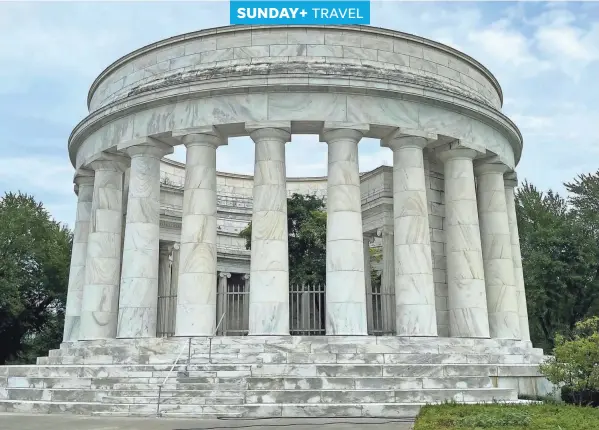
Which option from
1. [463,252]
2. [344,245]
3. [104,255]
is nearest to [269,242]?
[344,245]

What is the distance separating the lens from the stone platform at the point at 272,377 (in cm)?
2197

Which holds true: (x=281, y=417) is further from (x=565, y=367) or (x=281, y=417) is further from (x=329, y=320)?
(x=565, y=367)

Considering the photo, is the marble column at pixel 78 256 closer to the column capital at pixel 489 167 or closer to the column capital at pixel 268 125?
the column capital at pixel 268 125

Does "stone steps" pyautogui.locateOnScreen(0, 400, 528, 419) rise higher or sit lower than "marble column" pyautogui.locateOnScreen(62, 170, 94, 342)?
lower

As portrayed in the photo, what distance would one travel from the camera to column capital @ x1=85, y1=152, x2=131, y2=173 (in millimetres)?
35969

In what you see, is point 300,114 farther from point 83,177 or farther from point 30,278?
point 30,278

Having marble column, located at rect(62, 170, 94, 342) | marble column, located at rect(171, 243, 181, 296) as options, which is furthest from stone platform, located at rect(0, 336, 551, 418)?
marble column, located at rect(171, 243, 181, 296)

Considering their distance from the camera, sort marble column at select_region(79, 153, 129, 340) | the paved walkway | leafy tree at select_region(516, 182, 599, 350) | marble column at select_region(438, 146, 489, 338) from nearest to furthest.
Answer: the paved walkway → marble column at select_region(438, 146, 489, 338) → marble column at select_region(79, 153, 129, 340) → leafy tree at select_region(516, 182, 599, 350)

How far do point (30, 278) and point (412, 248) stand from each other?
38982 mm

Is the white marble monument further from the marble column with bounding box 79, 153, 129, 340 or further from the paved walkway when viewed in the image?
the paved walkway

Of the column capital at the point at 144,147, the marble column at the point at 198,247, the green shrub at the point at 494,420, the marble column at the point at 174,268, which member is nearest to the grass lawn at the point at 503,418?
the green shrub at the point at 494,420

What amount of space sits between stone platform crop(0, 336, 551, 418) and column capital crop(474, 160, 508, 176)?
10.8 meters

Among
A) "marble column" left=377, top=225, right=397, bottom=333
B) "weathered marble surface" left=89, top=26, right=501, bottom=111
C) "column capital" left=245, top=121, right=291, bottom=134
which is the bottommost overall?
"marble column" left=377, top=225, right=397, bottom=333

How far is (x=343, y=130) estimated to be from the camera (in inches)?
1234
